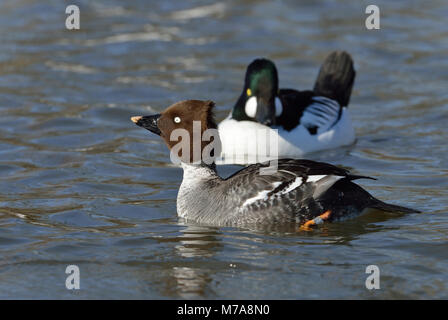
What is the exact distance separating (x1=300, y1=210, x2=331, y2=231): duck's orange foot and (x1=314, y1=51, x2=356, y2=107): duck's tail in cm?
478

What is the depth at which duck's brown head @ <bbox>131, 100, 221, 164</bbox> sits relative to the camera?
9.20 metres

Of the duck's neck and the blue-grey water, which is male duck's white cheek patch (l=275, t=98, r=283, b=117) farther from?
the duck's neck

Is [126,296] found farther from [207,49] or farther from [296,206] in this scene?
[207,49]

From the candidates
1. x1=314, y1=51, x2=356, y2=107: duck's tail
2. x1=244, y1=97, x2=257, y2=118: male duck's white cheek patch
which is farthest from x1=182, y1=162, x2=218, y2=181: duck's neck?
x1=314, y1=51, x2=356, y2=107: duck's tail

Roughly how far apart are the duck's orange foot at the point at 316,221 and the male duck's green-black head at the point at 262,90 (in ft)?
10.7

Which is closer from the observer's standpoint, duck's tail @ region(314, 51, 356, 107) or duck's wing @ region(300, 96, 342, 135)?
duck's wing @ region(300, 96, 342, 135)

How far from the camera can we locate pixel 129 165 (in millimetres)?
11758

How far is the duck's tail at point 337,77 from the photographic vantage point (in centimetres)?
1352

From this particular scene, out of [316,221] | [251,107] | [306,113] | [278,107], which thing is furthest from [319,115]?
[316,221]

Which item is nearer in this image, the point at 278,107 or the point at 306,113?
the point at 278,107

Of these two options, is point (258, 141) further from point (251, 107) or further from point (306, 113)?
point (306, 113)

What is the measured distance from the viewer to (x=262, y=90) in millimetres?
12047

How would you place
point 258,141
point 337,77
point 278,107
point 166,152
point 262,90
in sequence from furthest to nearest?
1. point 337,77
2. point 166,152
3. point 278,107
4. point 258,141
5. point 262,90

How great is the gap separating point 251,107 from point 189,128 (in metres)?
3.15
